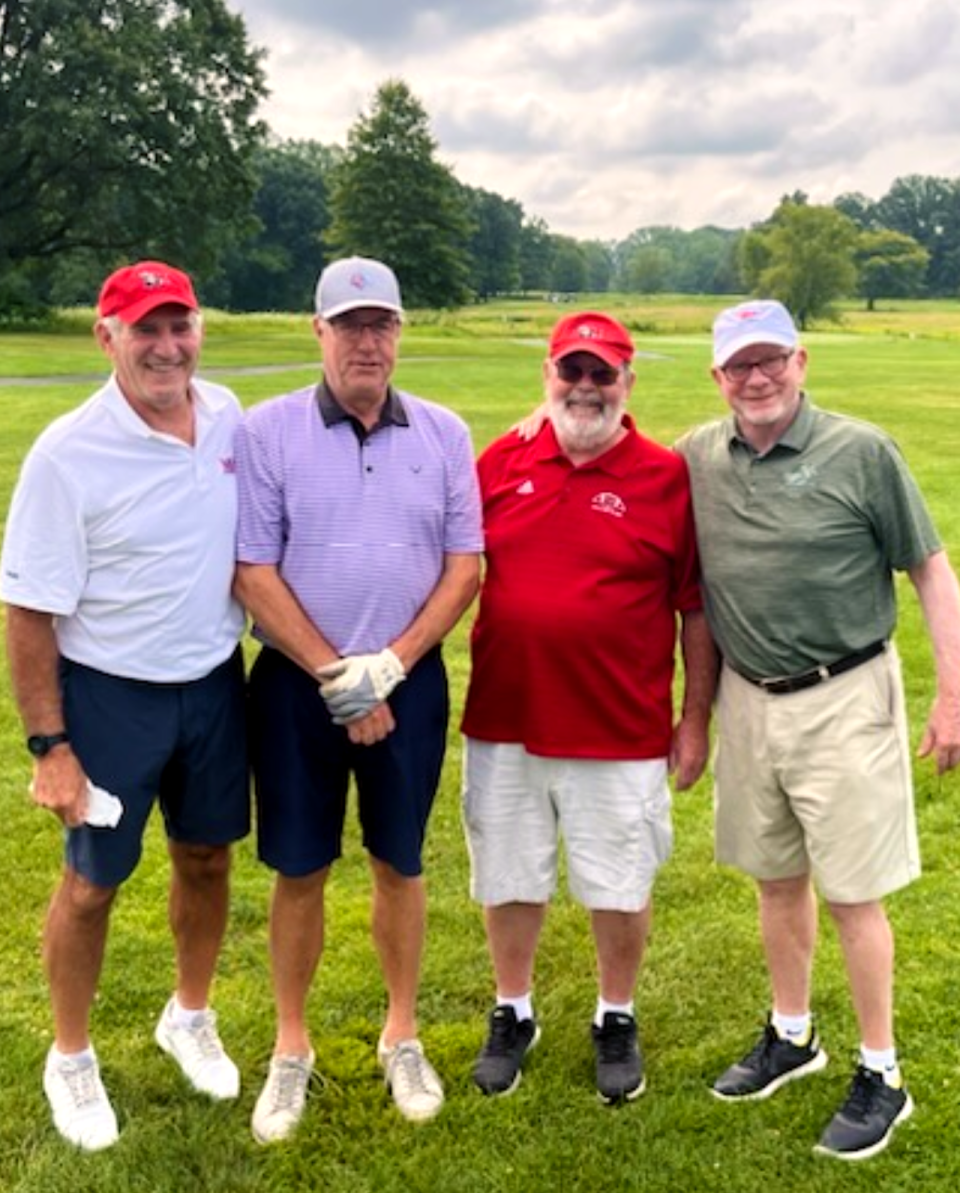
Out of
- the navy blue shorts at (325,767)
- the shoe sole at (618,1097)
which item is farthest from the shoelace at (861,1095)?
the navy blue shorts at (325,767)

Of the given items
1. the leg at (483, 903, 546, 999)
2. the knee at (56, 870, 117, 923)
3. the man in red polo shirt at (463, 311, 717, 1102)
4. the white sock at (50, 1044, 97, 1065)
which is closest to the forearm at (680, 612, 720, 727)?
the man in red polo shirt at (463, 311, 717, 1102)

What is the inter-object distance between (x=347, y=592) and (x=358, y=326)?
28.6 inches

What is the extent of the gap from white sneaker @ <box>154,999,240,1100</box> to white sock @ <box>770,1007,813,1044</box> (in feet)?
5.58

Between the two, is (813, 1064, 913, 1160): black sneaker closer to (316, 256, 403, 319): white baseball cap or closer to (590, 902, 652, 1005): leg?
(590, 902, 652, 1005): leg

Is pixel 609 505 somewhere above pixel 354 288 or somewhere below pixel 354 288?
below

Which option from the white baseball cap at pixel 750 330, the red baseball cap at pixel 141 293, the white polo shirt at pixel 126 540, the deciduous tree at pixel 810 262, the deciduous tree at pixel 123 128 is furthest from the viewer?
the deciduous tree at pixel 810 262

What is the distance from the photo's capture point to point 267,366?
A: 3353 cm

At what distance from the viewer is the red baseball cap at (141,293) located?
3.30 meters

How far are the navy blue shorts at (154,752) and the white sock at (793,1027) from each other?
1813 millimetres

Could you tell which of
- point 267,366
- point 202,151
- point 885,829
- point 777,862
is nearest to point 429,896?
point 777,862

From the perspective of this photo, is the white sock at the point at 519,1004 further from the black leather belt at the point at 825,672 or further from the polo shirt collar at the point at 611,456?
the polo shirt collar at the point at 611,456

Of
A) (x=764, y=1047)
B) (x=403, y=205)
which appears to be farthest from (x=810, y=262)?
(x=764, y=1047)

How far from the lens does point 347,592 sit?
11.0 ft

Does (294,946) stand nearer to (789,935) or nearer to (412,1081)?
(412,1081)
